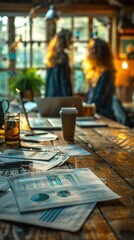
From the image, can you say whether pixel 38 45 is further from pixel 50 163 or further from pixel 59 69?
pixel 50 163

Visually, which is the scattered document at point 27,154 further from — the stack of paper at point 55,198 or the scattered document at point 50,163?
the stack of paper at point 55,198

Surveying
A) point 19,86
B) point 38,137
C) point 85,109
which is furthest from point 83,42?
point 38,137

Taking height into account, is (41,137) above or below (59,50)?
below

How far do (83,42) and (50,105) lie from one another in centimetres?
398

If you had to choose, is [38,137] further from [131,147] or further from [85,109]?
[85,109]

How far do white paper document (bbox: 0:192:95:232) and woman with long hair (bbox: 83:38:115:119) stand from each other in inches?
115

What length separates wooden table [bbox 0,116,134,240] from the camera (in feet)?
2.82

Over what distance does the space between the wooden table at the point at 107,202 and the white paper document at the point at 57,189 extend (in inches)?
1.7

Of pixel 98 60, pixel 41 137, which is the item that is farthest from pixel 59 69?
pixel 41 137

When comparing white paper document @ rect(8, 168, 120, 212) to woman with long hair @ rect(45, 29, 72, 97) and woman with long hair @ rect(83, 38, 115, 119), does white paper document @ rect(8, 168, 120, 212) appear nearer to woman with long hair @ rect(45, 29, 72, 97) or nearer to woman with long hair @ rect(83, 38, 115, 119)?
woman with long hair @ rect(83, 38, 115, 119)

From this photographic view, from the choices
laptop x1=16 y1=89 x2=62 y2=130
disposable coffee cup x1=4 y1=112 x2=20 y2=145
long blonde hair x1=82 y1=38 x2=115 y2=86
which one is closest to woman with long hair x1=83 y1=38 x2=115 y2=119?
long blonde hair x1=82 y1=38 x2=115 y2=86

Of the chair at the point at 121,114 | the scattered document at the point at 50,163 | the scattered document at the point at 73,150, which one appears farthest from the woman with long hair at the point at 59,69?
the scattered document at the point at 50,163

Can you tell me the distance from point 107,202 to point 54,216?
18 centimetres

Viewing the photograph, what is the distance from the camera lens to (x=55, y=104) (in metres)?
3.19
